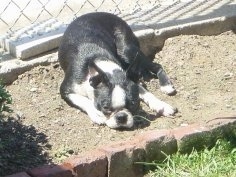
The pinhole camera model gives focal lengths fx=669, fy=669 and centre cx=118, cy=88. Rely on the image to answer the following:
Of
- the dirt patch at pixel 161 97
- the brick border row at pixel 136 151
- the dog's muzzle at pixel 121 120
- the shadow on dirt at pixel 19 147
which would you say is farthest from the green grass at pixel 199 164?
the shadow on dirt at pixel 19 147

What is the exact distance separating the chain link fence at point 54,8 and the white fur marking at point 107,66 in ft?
3.93

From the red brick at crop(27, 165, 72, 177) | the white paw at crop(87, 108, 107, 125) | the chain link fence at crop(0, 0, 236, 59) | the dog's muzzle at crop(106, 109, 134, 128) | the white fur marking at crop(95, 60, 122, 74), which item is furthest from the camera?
the chain link fence at crop(0, 0, 236, 59)

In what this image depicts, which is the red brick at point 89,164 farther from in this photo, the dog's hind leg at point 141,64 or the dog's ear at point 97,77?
the dog's hind leg at point 141,64

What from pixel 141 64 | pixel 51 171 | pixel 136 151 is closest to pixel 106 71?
pixel 141 64

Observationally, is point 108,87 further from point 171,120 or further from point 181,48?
point 181,48

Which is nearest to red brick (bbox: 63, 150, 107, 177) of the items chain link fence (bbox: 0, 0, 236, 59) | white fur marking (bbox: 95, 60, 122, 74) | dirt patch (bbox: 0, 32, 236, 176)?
dirt patch (bbox: 0, 32, 236, 176)

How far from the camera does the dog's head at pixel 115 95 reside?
5.18m

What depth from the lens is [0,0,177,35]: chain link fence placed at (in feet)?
22.4

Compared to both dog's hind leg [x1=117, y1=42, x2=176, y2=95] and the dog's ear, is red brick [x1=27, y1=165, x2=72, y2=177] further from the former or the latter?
dog's hind leg [x1=117, y1=42, x2=176, y2=95]

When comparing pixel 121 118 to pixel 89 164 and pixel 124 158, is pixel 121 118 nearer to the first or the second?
pixel 124 158

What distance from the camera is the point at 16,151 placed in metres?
4.70

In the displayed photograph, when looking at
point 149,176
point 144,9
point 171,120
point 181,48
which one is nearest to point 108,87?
point 171,120

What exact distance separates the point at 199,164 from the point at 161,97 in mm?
1097

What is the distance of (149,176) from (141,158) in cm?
14
